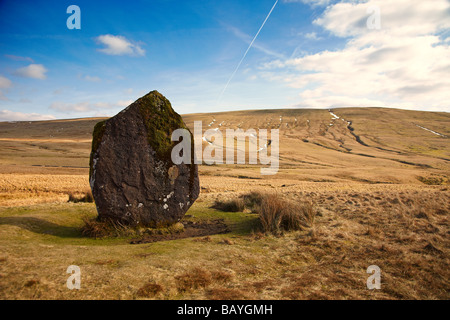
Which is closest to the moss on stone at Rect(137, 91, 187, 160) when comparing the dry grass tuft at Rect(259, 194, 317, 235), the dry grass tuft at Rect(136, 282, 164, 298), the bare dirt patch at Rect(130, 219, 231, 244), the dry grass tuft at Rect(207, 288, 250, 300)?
the bare dirt patch at Rect(130, 219, 231, 244)

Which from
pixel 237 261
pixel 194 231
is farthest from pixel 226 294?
pixel 194 231

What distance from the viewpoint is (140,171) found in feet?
30.9

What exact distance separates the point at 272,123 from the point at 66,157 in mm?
88465

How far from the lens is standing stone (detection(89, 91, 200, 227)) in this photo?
9.12 m

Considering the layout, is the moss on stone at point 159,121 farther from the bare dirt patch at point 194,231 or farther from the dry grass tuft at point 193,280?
the dry grass tuft at point 193,280

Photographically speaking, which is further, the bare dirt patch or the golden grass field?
the bare dirt patch

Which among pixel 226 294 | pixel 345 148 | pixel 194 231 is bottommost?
pixel 194 231

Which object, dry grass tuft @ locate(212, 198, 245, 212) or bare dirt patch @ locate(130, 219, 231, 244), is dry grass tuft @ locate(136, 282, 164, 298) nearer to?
bare dirt patch @ locate(130, 219, 231, 244)

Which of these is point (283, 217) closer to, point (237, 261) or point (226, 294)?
point (237, 261)

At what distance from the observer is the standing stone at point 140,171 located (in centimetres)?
912

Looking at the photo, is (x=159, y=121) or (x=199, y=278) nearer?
(x=199, y=278)
